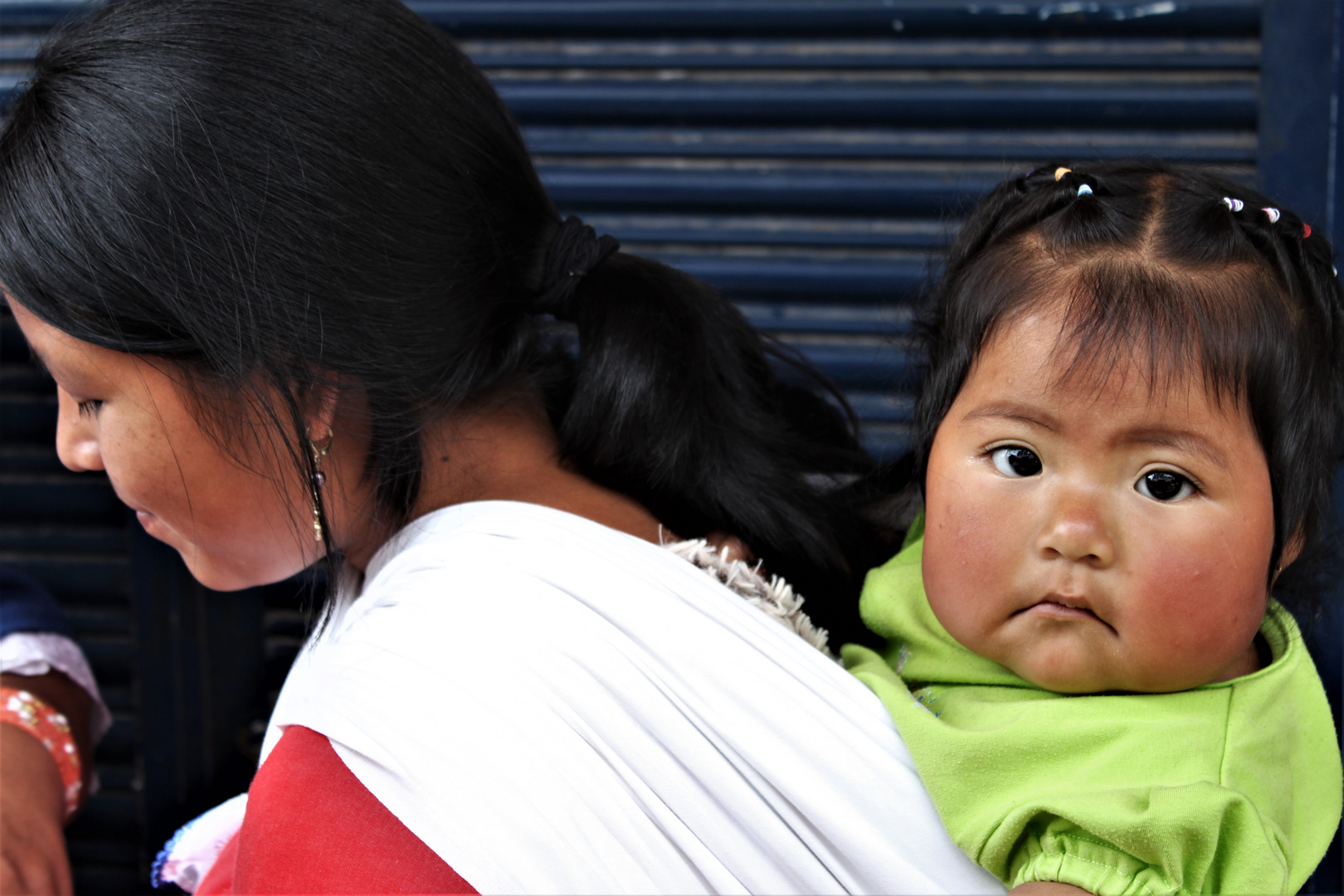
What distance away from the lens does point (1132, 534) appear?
3.17ft

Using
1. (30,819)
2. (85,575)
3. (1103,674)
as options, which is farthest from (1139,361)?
(85,575)

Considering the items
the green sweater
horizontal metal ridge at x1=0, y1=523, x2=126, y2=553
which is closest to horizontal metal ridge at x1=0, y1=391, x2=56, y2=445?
horizontal metal ridge at x1=0, y1=523, x2=126, y2=553

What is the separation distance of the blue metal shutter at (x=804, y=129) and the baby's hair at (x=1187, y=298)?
0.63 metres

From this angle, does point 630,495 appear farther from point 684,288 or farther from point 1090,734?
point 1090,734

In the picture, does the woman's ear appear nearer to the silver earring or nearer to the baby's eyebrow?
the silver earring

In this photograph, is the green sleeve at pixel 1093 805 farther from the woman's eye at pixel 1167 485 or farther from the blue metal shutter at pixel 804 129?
the blue metal shutter at pixel 804 129

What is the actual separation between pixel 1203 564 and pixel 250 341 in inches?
38.6

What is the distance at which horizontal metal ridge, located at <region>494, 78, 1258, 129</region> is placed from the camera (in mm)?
1816

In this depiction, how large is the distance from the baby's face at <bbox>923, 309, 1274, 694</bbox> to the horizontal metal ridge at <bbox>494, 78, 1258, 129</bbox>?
965 millimetres

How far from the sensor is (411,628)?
3.31 feet

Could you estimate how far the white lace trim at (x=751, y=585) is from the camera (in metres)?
1.19

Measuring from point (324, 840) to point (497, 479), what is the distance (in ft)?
1.64

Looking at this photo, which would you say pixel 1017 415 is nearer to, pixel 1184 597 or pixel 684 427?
pixel 1184 597

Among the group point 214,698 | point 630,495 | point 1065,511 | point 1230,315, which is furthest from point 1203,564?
point 214,698
